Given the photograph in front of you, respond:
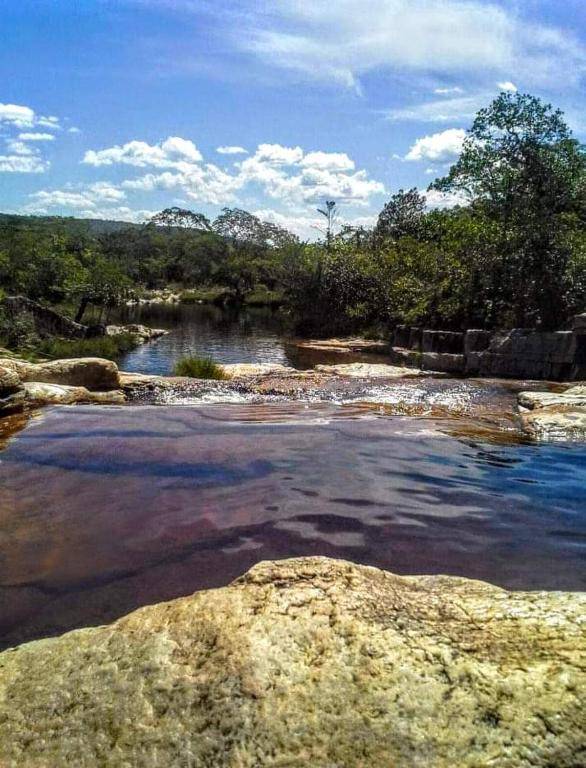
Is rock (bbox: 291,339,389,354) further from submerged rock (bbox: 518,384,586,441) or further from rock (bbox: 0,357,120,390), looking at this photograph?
submerged rock (bbox: 518,384,586,441)

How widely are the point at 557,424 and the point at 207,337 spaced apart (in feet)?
80.4

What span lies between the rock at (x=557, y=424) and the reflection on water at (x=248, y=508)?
1.69 ft

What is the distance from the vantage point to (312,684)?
1864 mm

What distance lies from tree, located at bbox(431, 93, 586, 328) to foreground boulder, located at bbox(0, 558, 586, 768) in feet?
53.0

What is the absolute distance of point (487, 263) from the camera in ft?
60.3

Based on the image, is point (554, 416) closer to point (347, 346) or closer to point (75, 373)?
point (75, 373)

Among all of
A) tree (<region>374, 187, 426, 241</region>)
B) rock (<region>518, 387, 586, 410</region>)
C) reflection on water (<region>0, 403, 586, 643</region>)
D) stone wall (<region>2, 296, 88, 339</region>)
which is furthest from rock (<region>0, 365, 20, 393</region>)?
tree (<region>374, 187, 426, 241</region>)

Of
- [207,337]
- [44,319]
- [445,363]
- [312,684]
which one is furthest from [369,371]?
[207,337]

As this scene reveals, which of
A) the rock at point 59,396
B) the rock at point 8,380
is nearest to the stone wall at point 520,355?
the rock at point 59,396

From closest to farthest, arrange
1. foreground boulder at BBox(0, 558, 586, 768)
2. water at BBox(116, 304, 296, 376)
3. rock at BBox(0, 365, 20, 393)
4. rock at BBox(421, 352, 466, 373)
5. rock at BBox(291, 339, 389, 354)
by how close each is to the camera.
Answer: foreground boulder at BBox(0, 558, 586, 768), rock at BBox(0, 365, 20, 393), rock at BBox(421, 352, 466, 373), water at BBox(116, 304, 296, 376), rock at BBox(291, 339, 389, 354)

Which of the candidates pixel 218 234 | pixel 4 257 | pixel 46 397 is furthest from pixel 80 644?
pixel 218 234

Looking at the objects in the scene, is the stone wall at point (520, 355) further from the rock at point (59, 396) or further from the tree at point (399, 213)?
the tree at point (399, 213)

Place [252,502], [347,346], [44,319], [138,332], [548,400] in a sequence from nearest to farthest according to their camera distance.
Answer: [252,502] < [548,400] < [44,319] < [347,346] < [138,332]

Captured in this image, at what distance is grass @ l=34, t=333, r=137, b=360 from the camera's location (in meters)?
19.4
